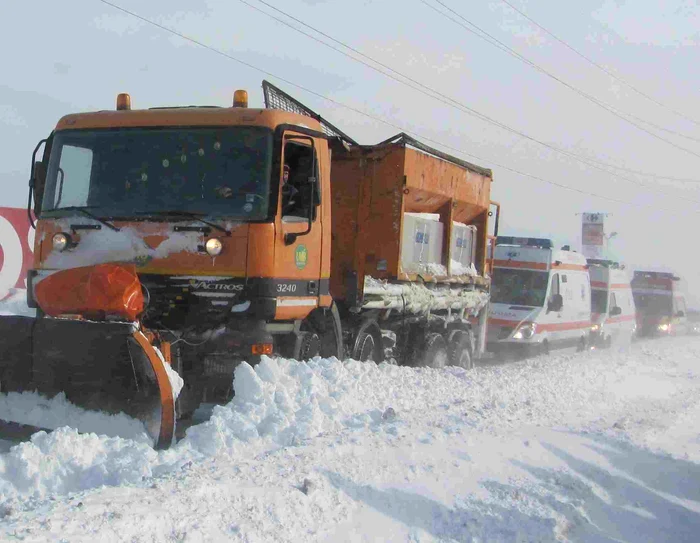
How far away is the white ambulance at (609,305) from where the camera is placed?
936 inches

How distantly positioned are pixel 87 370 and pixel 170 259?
4.49ft

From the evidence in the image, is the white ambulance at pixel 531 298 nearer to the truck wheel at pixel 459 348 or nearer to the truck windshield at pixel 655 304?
the truck wheel at pixel 459 348

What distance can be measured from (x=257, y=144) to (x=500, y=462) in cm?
345

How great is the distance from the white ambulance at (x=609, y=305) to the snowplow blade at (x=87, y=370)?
18.9 meters

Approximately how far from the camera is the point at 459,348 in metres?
12.9

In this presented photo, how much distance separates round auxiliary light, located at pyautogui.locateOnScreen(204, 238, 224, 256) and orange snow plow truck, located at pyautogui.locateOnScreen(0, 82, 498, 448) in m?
0.01

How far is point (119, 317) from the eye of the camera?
6309 millimetres

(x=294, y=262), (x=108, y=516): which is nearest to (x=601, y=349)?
(x=294, y=262)

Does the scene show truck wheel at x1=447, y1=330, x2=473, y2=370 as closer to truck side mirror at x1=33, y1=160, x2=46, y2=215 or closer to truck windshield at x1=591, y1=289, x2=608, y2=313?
truck side mirror at x1=33, y1=160, x2=46, y2=215

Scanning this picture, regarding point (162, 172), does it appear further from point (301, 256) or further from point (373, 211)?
point (373, 211)

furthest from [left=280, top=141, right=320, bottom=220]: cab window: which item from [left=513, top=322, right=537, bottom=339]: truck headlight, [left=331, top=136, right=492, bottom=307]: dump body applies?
[left=513, top=322, right=537, bottom=339]: truck headlight

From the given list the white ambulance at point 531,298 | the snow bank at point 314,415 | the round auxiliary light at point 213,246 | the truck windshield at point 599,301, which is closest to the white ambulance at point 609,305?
the truck windshield at point 599,301

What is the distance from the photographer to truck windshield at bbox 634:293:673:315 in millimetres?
35844

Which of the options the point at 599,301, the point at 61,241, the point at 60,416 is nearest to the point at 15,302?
the point at 61,241
